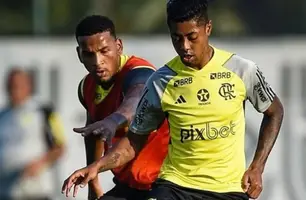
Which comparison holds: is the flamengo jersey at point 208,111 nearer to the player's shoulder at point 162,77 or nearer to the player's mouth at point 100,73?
the player's shoulder at point 162,77

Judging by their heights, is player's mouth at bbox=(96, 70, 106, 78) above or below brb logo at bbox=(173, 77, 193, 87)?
below

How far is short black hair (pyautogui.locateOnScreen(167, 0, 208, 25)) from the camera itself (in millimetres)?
7734

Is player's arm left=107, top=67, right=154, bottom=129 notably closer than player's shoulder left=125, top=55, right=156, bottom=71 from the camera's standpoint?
Yes

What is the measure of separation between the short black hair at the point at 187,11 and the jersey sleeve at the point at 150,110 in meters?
0.46

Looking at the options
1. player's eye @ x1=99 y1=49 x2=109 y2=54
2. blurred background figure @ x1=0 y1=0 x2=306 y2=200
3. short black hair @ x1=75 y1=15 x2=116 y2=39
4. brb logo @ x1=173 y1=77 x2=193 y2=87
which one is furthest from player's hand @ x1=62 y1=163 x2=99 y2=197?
blurred background figure @ x1=0 y1=0 x2=306 y2=200

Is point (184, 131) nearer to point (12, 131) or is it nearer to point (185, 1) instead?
point (185, 1)

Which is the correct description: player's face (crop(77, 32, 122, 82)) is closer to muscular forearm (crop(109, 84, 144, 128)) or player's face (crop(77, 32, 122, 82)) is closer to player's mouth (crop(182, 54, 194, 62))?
muscular forearm (crop(109, 84, 144, 128))

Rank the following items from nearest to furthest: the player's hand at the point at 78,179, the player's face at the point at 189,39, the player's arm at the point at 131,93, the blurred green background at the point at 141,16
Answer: the player's hand at the point at 78,179
the player's face at the point at 189,39
the player's arm at the point at 131,93
the blurred green background at the point at 141,16

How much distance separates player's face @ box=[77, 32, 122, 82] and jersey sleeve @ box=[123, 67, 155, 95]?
125 millimetres

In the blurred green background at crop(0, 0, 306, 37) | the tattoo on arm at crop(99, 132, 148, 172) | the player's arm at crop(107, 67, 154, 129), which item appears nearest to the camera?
the tattoo on arm at crop(99, 132, 148, 172)

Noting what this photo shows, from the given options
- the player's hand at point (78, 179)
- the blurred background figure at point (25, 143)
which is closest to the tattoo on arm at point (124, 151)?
the player's hand at point (78, 179)

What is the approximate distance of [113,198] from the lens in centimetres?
861

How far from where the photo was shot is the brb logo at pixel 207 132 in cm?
786

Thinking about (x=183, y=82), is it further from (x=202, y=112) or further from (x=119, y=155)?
(x=119, y=155)
